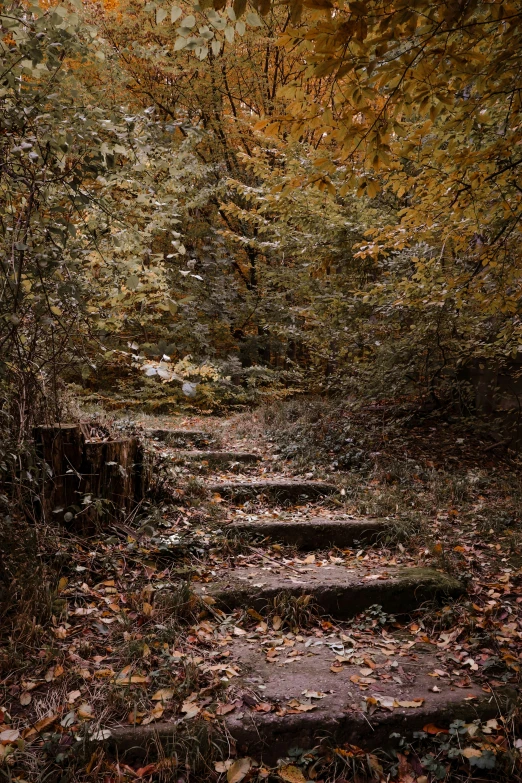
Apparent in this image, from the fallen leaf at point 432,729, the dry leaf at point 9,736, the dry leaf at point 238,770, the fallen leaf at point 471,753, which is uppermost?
the dry leaf at point 9,736

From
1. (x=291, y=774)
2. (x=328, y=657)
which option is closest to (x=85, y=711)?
(x=291, y=774)

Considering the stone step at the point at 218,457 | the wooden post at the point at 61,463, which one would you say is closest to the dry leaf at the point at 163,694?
the wooden post at the point at 61,463

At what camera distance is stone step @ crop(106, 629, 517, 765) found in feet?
8.37

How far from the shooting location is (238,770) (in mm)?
2373

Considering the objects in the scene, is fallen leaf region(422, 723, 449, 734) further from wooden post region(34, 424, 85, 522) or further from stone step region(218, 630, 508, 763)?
wooden post region(34, 424, 85, 522)

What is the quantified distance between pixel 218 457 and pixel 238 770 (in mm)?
4231

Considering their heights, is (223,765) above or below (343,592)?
below

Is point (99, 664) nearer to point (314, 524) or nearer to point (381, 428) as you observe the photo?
point (314, 524)

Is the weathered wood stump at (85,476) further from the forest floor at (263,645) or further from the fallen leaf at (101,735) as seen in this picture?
the fallen leaf at (101,735)

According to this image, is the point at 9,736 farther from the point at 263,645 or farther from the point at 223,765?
the point at 263,645

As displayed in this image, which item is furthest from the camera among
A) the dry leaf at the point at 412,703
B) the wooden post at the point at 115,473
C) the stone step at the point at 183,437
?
the stone step at the point at 183,437

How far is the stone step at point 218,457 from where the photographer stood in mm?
6086

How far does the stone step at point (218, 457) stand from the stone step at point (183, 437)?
0.76 m

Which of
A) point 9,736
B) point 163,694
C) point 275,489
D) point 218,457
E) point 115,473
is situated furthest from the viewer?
point 218,457
